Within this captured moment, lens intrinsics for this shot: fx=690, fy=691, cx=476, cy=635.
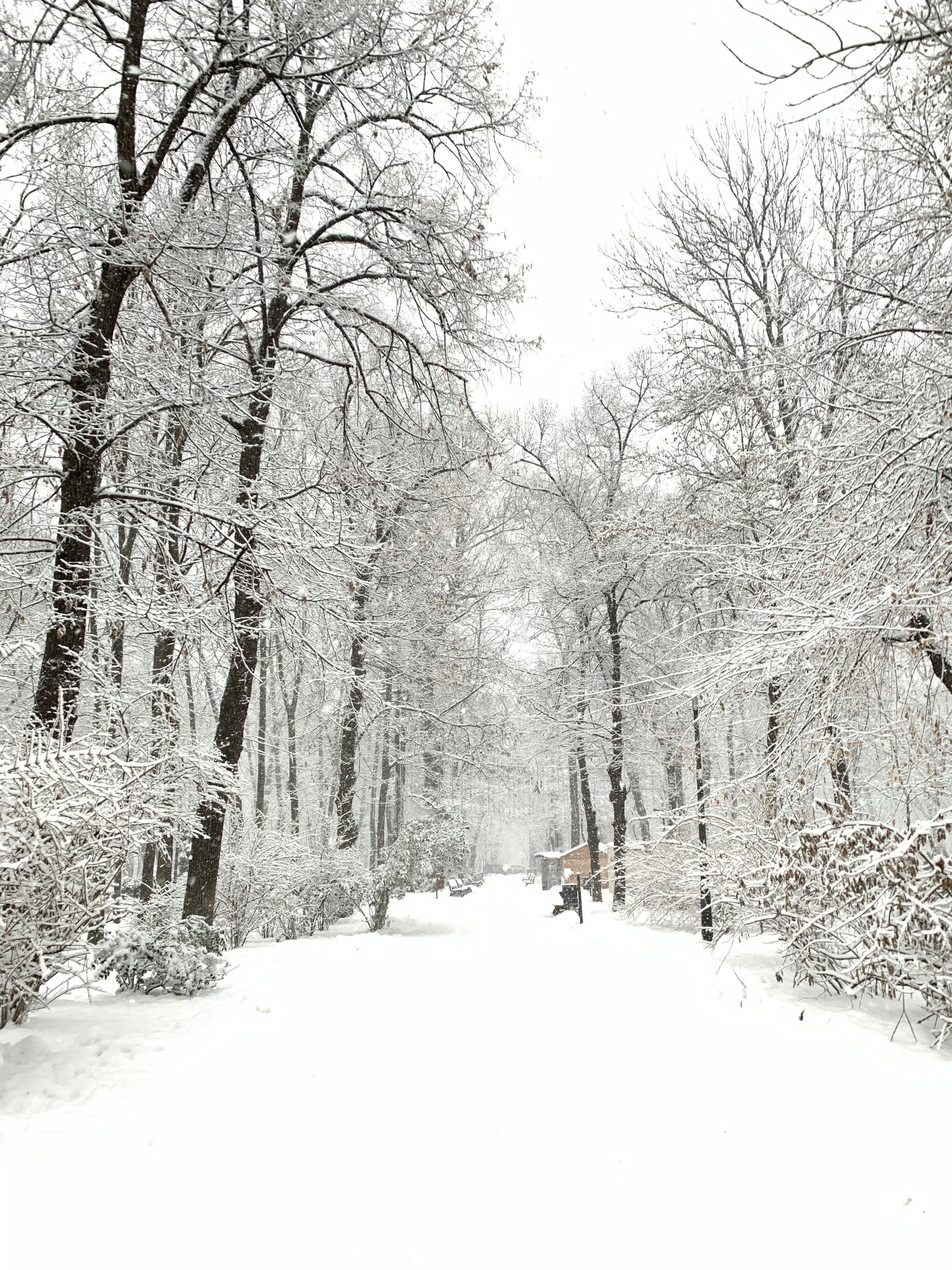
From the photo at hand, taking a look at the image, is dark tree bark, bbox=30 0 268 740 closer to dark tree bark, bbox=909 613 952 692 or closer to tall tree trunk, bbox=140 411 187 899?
tall tree trunk, bbox=140 411 187 899

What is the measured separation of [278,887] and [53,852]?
7.50 metres

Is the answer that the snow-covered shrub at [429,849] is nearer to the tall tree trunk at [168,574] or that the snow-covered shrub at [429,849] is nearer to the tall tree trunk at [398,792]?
the tall tree trunk at [398,792]

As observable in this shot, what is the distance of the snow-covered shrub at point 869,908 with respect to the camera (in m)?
4.75

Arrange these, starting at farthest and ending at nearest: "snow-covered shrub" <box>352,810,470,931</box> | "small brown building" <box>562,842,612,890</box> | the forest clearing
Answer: "small brown building" <box>562,842,612,890</box>, "snow-covered shrub" <box>352,810,470,931</box>, the forest clearing

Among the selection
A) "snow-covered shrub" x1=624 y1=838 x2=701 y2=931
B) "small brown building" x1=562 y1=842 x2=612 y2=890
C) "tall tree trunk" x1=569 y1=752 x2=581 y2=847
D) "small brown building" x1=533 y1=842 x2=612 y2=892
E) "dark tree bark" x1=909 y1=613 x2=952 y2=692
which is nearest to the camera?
"dark tree bark" x1=909 y1=613 x2=952 y2=692

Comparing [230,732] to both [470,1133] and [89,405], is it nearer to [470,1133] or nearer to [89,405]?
[89,405]

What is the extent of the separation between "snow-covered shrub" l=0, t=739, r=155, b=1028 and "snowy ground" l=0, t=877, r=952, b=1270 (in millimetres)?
545

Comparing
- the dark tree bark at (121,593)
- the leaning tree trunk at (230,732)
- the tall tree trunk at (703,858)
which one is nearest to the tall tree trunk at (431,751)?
the tall tree trunk at (703,858)

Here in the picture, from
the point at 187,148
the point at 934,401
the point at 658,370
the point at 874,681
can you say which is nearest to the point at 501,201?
the point at 187,148

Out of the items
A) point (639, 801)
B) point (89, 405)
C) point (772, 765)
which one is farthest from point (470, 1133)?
point (639, 801)

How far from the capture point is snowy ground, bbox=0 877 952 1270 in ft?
8.78

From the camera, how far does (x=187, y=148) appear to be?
7465 mm

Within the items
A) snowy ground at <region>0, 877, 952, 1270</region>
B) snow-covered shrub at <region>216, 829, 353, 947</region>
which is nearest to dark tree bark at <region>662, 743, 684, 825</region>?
snow-covered shrub at <region>216, 829, 353, 947</region>

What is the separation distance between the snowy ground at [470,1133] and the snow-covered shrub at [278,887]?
4.93m
